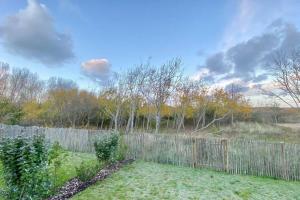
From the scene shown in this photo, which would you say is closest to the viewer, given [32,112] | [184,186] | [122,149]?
[184,186]

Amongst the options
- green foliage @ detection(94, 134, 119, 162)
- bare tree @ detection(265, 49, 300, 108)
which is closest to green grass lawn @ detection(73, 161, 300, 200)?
green foliage @ detection(94, 134, 119, 162)

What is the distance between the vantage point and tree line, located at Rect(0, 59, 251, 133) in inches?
914

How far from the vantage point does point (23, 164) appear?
4059 mm

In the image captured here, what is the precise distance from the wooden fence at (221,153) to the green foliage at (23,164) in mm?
3017

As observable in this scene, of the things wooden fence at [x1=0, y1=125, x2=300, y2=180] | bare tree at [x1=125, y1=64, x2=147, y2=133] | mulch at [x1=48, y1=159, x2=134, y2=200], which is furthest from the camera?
bare tree at [x1=125, y1=64, x2=147, y2=133]

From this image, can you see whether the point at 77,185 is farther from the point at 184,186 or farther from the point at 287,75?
the point at 287,75

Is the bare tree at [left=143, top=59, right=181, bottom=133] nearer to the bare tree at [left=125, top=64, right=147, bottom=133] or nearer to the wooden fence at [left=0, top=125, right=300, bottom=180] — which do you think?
the bare tree at [left=125, top=64, right=147, bottom=133]

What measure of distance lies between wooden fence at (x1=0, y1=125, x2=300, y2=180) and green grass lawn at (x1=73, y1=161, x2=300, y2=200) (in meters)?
0.53

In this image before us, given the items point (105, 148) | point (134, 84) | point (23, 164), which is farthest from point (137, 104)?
point (23, 164)

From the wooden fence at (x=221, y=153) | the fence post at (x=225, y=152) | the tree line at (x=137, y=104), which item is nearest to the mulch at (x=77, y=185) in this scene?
the wooden fence at (x=221, y=153)

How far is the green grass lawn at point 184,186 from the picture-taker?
599 centimetres

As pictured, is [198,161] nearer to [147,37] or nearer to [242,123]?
[147,37]

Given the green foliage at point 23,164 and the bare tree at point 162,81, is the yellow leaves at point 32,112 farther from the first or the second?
the green foliage at point 23,164

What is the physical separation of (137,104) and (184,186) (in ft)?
69.6
